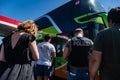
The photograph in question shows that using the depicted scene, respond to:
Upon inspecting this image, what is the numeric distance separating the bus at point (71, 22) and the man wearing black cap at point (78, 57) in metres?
4.80

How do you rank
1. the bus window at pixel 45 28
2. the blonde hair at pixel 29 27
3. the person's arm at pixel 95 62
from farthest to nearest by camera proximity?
the bus window at pixel 45 28 < the blonde hair at pixel 29 27 < the person's arm at pixel 95 62

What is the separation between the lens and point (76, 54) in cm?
468

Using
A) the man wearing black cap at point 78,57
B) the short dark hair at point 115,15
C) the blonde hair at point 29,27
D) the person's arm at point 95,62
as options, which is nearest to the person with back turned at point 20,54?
the blonde hair at point 29,27

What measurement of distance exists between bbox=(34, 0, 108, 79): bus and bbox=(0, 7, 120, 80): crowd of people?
192 inches

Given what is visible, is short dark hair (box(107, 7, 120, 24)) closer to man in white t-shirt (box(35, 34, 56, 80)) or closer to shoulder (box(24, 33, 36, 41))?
shoulder (box(24, 33, 36, 41))

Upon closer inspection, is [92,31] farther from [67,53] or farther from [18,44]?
[18,44]

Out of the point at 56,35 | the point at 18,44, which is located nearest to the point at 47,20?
the point at 56,35

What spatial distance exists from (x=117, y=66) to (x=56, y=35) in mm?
8049

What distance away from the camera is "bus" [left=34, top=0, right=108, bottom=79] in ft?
32.1

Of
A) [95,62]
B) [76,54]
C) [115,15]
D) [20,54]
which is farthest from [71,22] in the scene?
[95,62]

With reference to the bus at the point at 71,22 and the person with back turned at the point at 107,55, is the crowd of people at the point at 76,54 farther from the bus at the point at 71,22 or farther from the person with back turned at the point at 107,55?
the bus at the point at 71,22

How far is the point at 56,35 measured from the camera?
35.6 feet

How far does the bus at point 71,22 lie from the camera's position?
9.77 metres

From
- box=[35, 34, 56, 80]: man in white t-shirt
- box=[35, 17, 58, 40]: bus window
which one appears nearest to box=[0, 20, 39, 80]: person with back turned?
box=[35, 34, 56, 80]: man in white t-shirt
